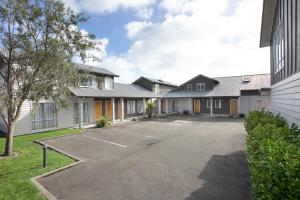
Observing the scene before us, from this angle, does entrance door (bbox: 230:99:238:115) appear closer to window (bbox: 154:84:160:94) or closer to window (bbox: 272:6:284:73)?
window (bbox: 154:84:160:94)

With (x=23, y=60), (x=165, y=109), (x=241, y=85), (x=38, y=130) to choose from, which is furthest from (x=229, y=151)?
(x=165, y=109)

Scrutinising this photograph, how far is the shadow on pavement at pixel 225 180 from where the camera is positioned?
5180 millimetres

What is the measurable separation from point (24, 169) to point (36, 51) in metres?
4.93

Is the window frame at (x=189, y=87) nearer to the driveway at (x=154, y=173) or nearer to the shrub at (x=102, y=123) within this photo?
the shrub at (x=102, y=123)

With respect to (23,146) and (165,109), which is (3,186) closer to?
(23,146)

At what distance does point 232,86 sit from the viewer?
1117 inches

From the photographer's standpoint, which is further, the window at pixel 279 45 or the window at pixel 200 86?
the window at pixel 200 86

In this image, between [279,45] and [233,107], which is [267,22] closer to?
[279,45]

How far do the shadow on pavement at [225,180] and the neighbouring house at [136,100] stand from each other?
7641 millimetres

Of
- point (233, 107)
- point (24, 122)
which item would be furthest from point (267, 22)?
point (233, 107)

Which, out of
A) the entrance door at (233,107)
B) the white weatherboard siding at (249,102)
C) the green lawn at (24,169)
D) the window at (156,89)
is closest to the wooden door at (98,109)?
the green lawn at (24,169)

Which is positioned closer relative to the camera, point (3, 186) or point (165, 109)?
point (3, 186)

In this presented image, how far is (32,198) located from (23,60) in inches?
239

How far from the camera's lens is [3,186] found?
18.5 feet
